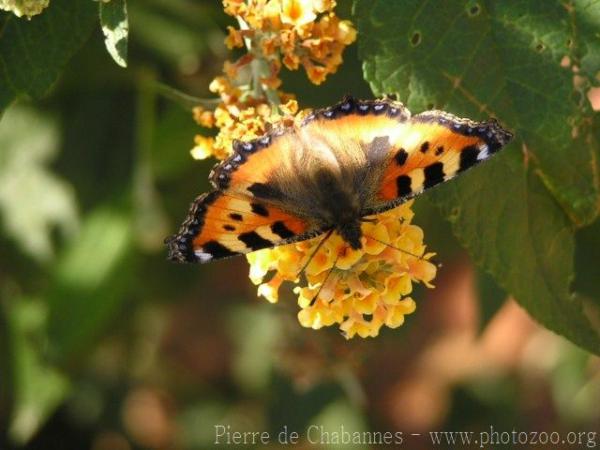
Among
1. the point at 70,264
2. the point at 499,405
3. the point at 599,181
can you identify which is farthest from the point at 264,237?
the point at 499,405

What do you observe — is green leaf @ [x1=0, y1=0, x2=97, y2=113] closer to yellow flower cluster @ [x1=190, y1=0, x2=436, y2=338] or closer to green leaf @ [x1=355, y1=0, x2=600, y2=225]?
yellow flower cluster @ [x1=190, y1=0, x2=436, y2=338]

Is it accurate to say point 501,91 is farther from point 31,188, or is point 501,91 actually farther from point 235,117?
point 31,188

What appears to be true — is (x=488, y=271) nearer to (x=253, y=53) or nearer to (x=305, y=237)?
(x=305, y=237)

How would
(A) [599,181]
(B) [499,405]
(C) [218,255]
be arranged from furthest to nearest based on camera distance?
(B) [499,405], (A) [599,181], (C) [218,255]

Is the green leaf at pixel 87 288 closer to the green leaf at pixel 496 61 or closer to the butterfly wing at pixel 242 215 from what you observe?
the butterfly wing at pixel 242 215

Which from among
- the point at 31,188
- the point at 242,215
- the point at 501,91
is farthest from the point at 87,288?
the point at 501,91
